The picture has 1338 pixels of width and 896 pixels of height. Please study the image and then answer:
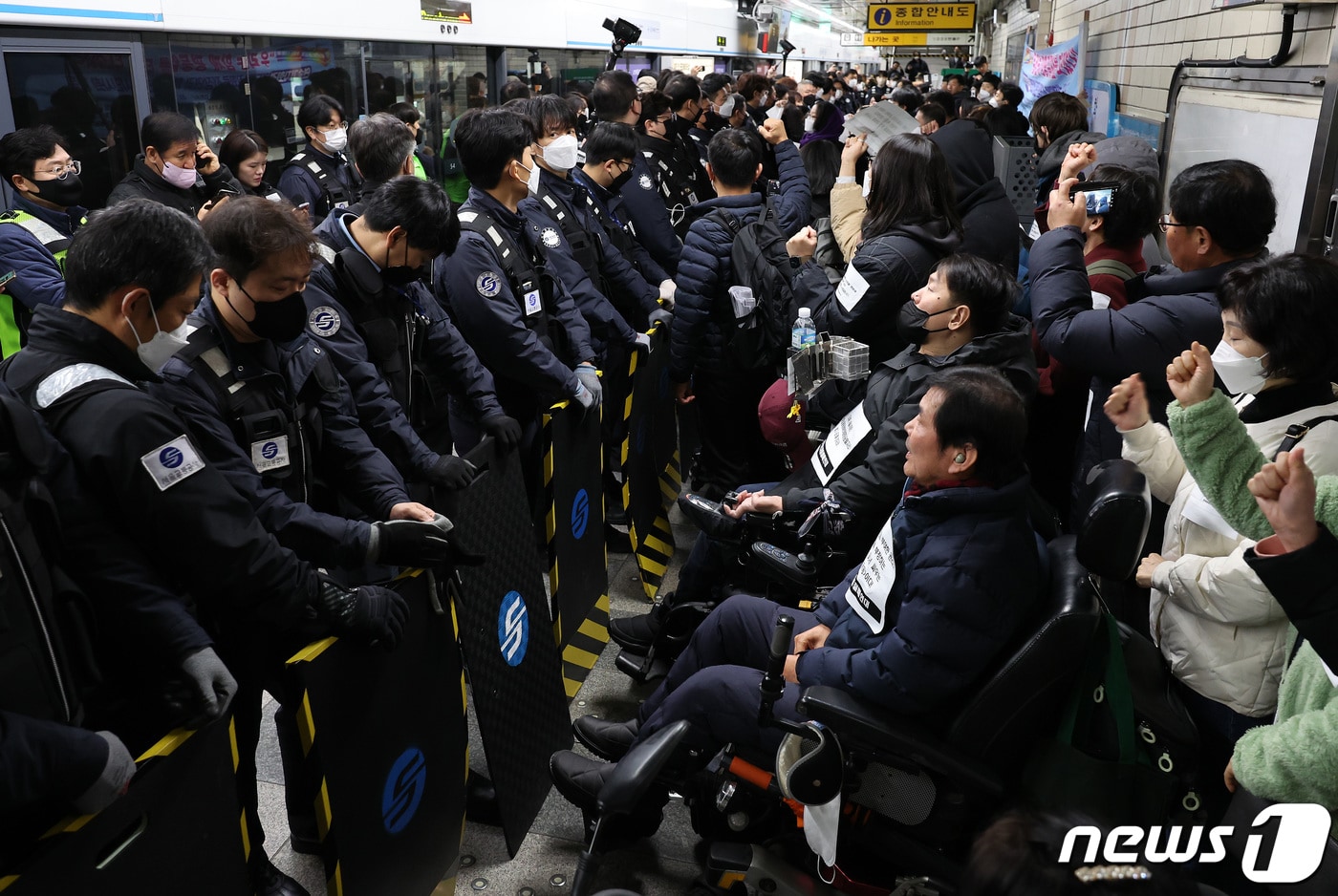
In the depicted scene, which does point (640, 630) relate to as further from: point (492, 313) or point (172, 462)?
point (172, 462)

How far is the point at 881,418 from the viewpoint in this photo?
282 cm

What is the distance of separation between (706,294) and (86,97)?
355 cm

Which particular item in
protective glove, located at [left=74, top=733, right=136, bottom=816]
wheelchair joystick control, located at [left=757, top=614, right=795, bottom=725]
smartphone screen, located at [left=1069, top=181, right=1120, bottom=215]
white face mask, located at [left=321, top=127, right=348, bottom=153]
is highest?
white face mask, located at [left=321, top=127, right=348, bottom=153]

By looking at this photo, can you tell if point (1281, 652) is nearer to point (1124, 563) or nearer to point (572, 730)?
point (1124, 563)

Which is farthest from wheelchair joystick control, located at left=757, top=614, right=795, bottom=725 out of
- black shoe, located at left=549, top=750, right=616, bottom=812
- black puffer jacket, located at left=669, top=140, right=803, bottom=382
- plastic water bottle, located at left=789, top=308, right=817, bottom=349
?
black puffer jacket, located at left=669, top=140, right=803, bottom=382

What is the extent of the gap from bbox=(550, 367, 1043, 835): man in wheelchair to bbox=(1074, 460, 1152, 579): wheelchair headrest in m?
0.14

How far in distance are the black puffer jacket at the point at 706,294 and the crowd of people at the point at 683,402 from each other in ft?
0.05

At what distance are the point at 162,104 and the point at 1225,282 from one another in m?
5.63

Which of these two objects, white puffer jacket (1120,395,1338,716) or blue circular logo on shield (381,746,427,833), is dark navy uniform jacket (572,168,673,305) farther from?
white puffer jacket (1120,395,1338,716)

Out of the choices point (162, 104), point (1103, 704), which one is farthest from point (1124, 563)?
point (162, 104)

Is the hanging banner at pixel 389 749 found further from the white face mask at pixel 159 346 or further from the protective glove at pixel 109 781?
the white face mask at pixel 159 346

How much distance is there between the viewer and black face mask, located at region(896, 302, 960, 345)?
9.04 feet

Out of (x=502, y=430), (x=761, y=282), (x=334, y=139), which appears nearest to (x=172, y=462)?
(x=502, y=430)

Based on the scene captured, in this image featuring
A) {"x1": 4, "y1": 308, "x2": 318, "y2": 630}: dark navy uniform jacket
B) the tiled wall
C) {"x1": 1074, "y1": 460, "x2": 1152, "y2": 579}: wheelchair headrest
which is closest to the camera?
{"x1": 4, "y1": 308, "x2": 318, "y2": 630}: dark navy uniform jacket
